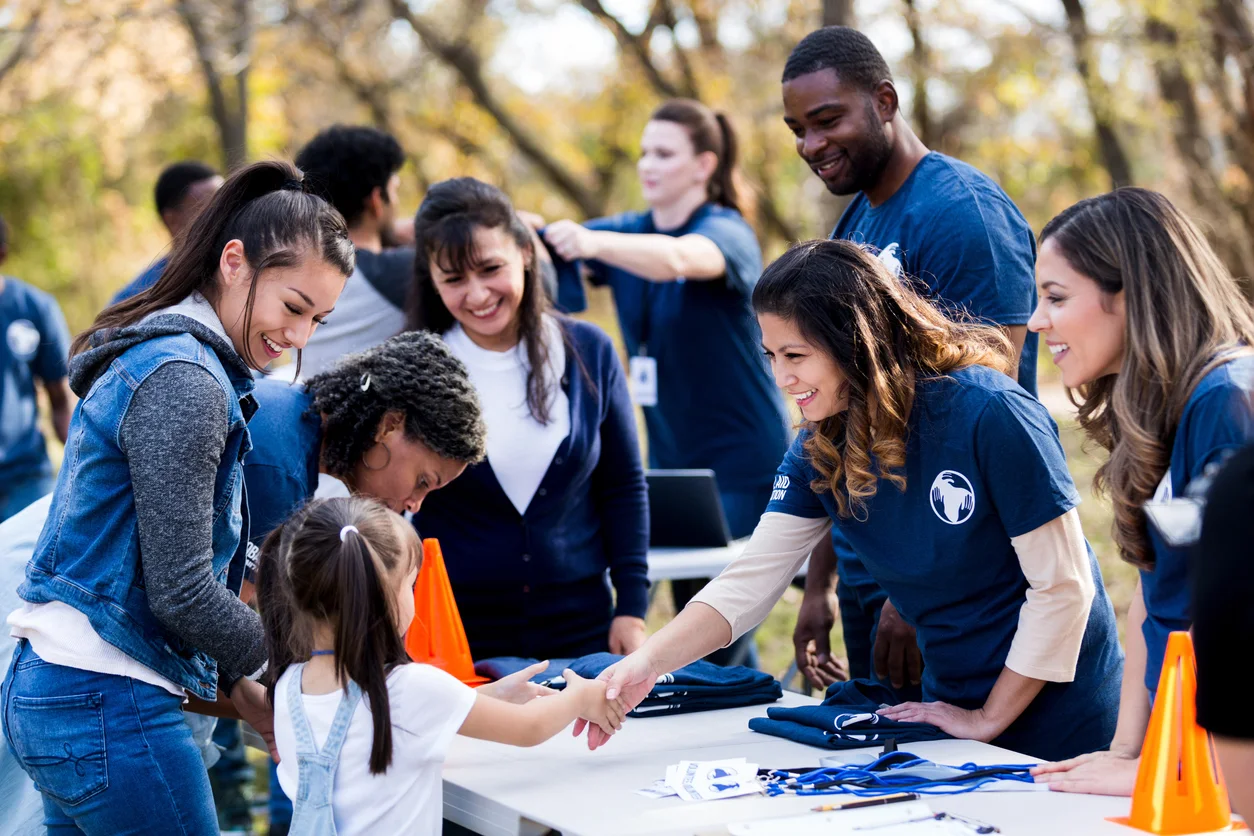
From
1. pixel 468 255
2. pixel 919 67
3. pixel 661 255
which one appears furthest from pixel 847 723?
pixel 919 67

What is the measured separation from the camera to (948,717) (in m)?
2.18

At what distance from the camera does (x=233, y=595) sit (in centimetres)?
191

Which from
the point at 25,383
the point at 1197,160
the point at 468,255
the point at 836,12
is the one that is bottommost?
the point at 25,383

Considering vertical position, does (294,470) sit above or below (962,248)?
below

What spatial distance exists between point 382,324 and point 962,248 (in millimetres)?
1635

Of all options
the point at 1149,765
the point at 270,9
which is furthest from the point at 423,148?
the point at 1149,765

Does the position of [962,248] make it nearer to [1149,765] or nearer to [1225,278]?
[1225,278]

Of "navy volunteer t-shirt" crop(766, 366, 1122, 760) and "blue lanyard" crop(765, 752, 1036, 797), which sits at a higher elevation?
"navy volunteer t-shirt" crop(766, 366, 1122, 760)

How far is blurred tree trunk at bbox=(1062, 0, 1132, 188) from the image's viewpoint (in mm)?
7875

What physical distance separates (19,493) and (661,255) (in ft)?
9.59

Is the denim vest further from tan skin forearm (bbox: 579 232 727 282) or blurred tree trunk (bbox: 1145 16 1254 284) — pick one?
blurred tree trunk (bbox: 1145 16 1254 284)

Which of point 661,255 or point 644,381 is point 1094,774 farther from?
point 644,381

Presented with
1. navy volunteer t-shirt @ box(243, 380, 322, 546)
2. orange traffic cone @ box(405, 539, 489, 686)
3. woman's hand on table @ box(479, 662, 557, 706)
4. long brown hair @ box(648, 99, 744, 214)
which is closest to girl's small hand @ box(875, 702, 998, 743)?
woman's hand on table @ box(479, 662, 557, 706)

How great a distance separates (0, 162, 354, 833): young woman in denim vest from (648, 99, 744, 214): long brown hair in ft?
8.27
